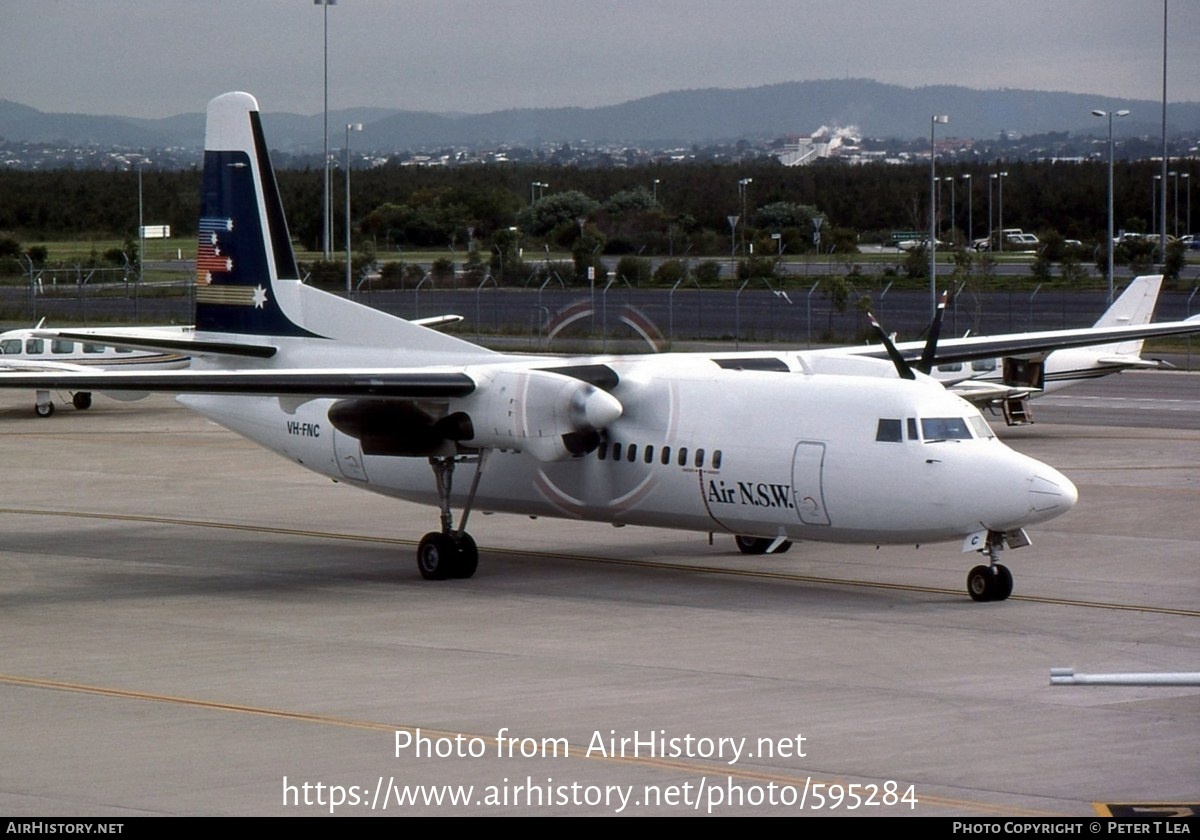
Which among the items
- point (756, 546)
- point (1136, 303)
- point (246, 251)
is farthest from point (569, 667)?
point (1136, 303)

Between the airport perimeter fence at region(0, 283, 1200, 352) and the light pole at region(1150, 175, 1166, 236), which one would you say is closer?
the airport perimeter fence at region(0, 283, 1200, 352)

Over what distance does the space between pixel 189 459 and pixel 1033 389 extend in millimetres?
18481

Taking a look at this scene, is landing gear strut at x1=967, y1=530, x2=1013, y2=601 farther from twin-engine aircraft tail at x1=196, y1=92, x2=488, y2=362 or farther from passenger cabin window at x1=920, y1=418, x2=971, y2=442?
twin-engine aircraft tail at x1=196, y1=92, x2=488, y2=362

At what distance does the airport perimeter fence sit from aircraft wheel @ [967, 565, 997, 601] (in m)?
35.0

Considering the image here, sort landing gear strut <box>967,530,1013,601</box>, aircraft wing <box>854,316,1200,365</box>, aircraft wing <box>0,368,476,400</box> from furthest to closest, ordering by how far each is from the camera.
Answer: aircraft wing <box>854,316,1200,365</box> < aircraft wing <box>0,368,476,400</box> < landing gear strut <box>967,530,1013,601</box>

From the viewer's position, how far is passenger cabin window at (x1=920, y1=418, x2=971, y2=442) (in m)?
17.8

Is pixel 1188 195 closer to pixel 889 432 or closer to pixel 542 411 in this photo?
pixel 889 432

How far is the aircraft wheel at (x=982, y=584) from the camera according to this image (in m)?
18.1

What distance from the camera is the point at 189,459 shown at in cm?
3322

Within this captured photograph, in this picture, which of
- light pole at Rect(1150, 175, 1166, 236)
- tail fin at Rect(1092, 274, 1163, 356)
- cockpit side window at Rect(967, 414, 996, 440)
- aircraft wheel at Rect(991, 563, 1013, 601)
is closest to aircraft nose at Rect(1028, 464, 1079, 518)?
cockpit side window at Rect(967, 414, 996, 440)

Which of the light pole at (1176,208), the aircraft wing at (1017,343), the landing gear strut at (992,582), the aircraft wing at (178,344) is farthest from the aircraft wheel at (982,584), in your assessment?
the light pole at (1176,208)

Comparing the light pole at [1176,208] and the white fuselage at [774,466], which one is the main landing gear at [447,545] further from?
the light pole at [1176,208]

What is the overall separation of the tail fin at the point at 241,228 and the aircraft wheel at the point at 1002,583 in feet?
36.6
